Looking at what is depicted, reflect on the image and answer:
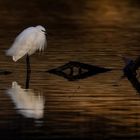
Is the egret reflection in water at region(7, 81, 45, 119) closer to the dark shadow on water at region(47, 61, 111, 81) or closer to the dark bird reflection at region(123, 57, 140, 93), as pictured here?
the dark shadow on water at region(47, 61, 111, 81)

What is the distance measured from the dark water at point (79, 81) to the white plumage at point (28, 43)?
0.31 meters

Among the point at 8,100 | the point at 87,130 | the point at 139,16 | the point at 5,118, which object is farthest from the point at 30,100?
the point at 139,16

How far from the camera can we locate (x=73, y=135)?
10211 mm

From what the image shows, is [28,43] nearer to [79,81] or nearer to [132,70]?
[79,81]

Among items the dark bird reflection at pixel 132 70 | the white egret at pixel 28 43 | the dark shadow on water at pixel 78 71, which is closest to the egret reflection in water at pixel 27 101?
the dark shadow on water at pixel 78 71

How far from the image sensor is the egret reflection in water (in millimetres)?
12015

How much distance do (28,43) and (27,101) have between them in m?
5.15

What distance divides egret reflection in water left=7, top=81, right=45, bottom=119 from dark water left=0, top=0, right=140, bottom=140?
0.10m

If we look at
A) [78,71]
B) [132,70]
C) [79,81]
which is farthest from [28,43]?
[132,70]

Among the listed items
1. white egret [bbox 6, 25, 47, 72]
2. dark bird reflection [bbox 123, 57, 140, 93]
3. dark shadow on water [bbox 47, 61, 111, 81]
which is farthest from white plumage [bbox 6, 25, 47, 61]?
dark bird reflection [bbox 123, 57, 140, 93]

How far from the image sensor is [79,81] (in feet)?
52.2

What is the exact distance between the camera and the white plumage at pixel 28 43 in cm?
1802

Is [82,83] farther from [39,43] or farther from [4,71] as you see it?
[39,43]

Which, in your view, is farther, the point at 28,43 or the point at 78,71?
the point at 28,43
